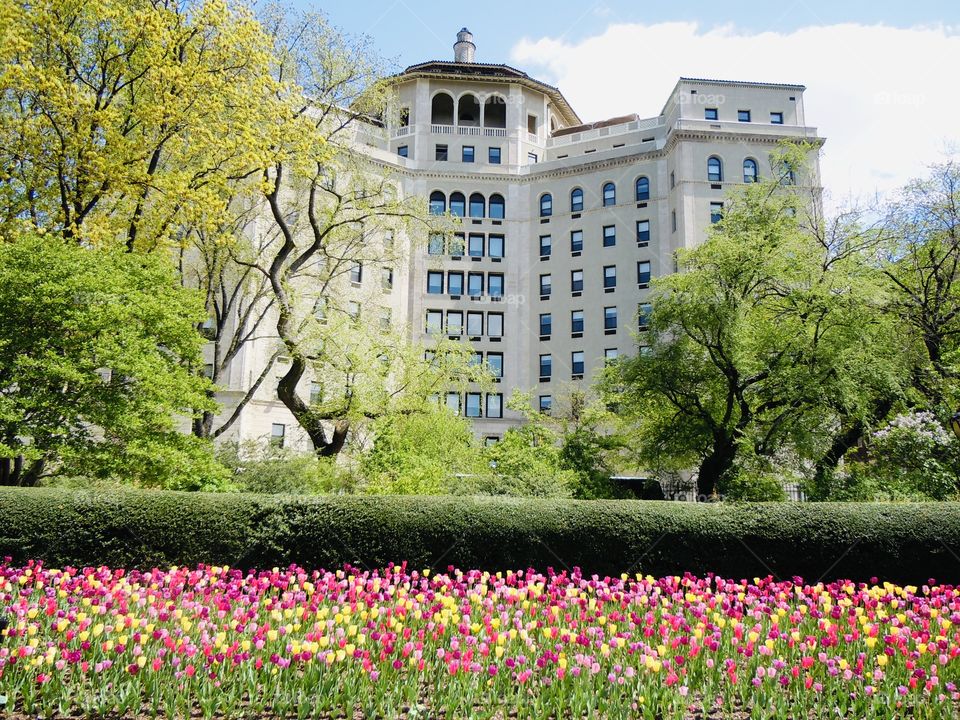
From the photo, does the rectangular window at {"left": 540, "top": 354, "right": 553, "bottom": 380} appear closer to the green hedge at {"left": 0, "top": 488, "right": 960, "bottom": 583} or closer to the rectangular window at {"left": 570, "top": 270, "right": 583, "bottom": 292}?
the rectangular window at {"left": 570, "top": 270, "right": 583, "bottom": 292}

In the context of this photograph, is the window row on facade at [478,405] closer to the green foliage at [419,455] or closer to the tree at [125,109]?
the green foliage at [419,455]

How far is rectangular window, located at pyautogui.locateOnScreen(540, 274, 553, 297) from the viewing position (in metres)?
53.5

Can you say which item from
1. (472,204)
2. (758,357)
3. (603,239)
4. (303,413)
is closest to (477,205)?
(472,204)

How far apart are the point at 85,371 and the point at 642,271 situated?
41760 millimetres

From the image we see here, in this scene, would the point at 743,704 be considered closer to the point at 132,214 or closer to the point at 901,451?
the point at 901,451

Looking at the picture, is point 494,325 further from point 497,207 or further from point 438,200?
point 438,200

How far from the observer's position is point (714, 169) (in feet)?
165

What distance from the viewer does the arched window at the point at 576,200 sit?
2120 inches

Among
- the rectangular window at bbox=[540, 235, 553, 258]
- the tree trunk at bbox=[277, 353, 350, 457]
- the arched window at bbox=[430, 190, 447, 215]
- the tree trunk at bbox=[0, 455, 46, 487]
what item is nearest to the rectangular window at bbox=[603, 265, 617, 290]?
the rectangular window at bbox=[540, 235, 553, 258]

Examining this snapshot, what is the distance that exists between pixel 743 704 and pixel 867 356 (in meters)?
18.5

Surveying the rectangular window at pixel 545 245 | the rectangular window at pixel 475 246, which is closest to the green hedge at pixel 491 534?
the rectangular window at pixel 475 246

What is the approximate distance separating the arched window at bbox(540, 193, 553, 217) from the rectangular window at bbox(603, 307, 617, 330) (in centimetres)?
919

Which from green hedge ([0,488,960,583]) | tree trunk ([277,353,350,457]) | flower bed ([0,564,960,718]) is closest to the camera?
flower bed ([0,564,960,718])

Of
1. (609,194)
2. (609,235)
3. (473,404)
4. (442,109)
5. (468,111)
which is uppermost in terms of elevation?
(468,111)
